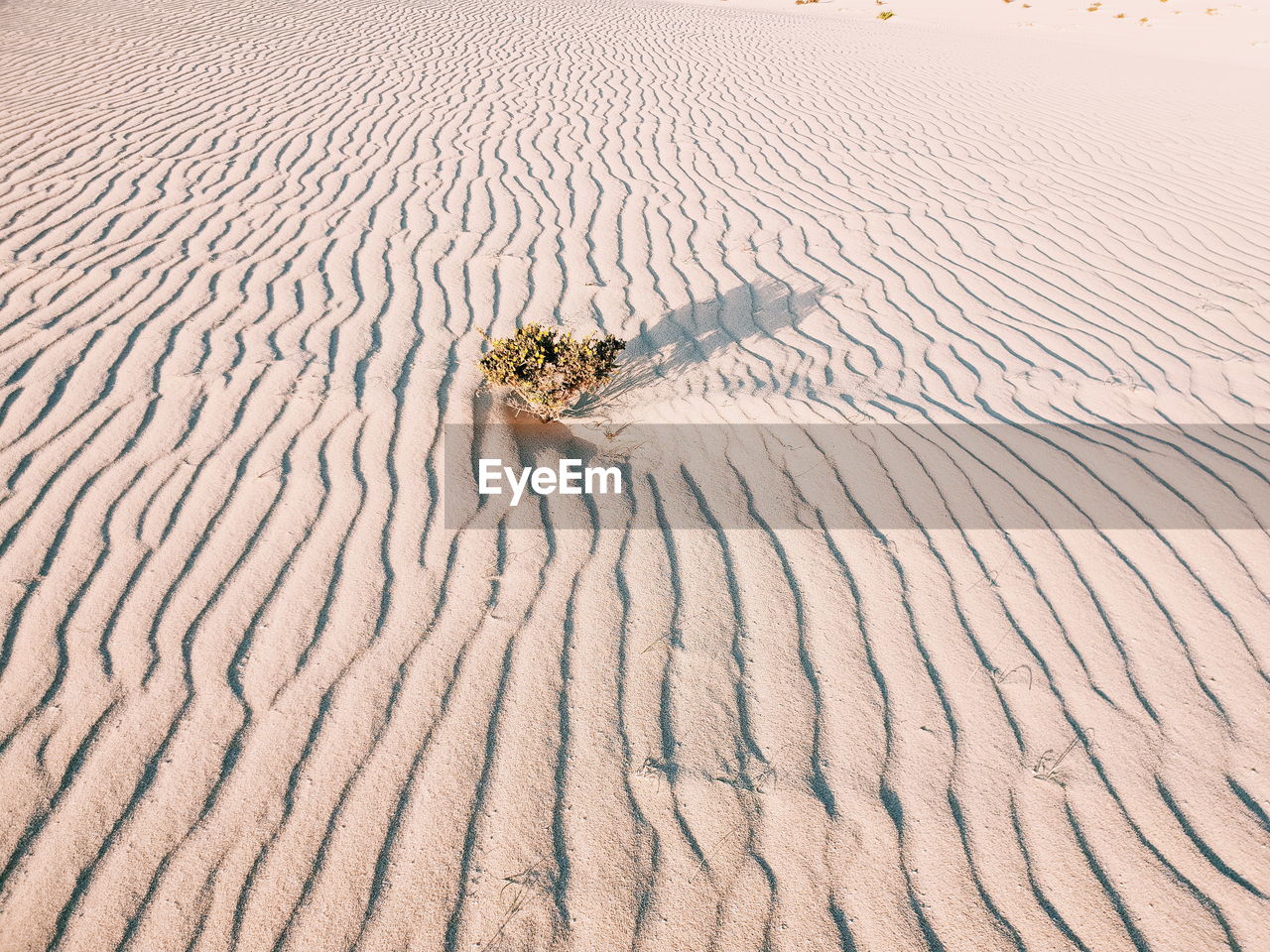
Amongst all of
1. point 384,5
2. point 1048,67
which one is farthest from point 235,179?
point 1048,67

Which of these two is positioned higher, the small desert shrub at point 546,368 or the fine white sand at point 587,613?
the small desert shrub at point 546,368

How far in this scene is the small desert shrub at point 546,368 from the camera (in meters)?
3.38

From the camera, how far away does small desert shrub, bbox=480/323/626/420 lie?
3.38 m

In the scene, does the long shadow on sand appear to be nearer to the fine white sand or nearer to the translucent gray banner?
the fine white sand

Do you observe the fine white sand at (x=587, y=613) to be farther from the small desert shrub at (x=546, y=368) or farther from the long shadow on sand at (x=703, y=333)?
the small desert shrub at (x=546, y=368)

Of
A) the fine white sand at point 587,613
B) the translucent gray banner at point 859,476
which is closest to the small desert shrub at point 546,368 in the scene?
the translucent gray banner at point 859,476

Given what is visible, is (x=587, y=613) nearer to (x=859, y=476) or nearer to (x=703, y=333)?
(x=859, y=476)

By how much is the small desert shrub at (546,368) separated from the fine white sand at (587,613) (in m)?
0.23

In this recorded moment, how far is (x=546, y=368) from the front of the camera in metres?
3.37

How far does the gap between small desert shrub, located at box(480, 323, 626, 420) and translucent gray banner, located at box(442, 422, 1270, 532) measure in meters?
0.12

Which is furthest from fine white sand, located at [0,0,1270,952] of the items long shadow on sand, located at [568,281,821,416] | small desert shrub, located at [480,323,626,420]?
small desert shrub, located at [480,323,626,420]

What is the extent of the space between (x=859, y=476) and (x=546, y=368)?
1356 mm

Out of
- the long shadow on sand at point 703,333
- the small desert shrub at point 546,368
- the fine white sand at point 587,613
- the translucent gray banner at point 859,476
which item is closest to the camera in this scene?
the fine white sand at point 587,613

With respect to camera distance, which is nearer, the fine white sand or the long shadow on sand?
the fine white sand
